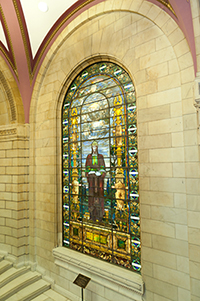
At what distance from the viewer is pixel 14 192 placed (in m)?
5.33

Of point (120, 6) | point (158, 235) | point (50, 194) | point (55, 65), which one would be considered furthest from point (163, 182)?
point (55, 65)

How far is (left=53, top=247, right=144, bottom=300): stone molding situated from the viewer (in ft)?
10.8

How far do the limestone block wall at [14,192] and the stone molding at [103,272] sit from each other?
126 cm

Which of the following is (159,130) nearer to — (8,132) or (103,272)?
(103,272)

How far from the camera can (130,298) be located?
3320 millimetres

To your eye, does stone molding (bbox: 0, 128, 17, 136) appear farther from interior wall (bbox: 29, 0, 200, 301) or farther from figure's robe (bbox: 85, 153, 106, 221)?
interior wall (bbox: 29, 0, 200, 301)

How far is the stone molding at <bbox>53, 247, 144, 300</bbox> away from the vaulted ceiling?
359cm

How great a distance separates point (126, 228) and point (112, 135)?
5.58ft

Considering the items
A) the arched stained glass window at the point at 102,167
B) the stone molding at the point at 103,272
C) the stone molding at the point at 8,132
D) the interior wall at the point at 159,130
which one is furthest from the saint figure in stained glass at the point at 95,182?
the stone molding at the point at 8,132

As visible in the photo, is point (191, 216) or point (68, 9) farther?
point (68, 9)

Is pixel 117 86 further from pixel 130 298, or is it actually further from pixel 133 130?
pixel 130 298

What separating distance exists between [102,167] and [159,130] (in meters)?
1.37

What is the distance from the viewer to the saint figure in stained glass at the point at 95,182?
159 inches

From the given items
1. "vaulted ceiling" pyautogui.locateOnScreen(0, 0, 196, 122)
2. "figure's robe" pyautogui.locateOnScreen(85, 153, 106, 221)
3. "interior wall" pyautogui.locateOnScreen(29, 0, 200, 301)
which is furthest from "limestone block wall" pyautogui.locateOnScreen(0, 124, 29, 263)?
"figure's robe" pyautogui.locateOnScreen(85, 153, 106, 221)
